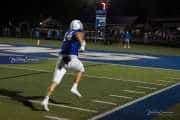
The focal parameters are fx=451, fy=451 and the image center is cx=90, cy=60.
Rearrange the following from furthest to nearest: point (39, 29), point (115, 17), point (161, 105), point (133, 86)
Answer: point (115, 17)
point (39, 29)
point (133, 86)
point (161, 105)

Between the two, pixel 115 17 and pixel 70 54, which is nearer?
pixel 70 54

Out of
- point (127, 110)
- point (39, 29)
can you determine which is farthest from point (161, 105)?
point (39, 29)

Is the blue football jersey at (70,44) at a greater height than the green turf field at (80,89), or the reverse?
the blue football jersey at (70,44)

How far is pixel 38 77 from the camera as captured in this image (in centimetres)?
1411

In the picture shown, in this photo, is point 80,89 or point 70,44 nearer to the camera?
point 70,44

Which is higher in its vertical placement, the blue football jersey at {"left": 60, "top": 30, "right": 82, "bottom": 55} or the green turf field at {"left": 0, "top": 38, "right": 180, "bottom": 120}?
the blue football jersey at {"left": 60, "top": 30, "right": 82, "bottom": 55}

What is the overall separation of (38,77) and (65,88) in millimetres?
2290

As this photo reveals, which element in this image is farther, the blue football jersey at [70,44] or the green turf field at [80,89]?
the blue football jersey at [70,44]

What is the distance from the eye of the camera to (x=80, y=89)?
1202cm

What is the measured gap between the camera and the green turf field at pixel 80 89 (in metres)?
8.87

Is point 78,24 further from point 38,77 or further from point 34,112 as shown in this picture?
point 38,77

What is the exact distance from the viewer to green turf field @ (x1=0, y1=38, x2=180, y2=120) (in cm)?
887

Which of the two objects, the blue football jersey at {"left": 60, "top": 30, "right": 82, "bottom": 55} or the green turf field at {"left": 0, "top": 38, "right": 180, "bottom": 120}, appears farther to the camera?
the blue football jersey at {"left": 60, "top": 30, "right": 82, "bottom": 55}

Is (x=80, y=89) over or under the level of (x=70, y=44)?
under
